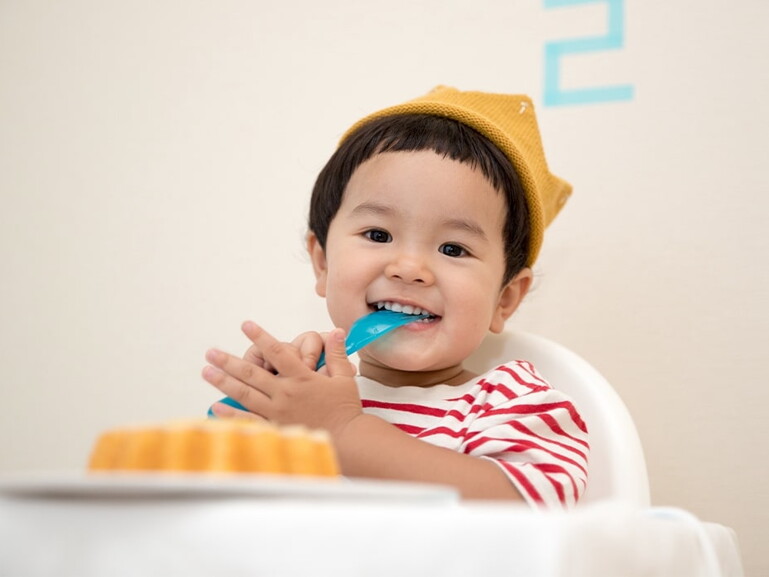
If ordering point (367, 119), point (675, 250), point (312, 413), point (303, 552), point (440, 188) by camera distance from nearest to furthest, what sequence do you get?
point (303, 552), point (312, 413), point (440, 188), point (367, 119), point (675, 250)

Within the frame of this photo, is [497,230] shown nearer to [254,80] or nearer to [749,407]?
[749,407]

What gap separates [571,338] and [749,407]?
0.24 metres

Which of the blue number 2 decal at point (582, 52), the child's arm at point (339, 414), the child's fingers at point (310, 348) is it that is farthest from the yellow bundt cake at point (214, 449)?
the blue number 2 decal at point (582, 52)

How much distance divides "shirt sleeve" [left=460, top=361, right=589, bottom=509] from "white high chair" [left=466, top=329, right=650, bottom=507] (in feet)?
0.09

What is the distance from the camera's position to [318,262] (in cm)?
105

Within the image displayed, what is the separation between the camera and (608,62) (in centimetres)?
118

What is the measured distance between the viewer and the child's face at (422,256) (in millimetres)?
885

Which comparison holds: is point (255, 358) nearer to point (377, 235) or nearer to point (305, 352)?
point (305, 352)

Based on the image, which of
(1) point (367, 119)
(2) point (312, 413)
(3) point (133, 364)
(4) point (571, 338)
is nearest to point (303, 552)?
(2) point (312, 413)

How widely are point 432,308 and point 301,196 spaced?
53 cm

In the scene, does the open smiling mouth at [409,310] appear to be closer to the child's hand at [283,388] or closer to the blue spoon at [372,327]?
the blue spoon at [372,327]

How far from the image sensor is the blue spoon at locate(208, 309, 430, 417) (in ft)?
2.88

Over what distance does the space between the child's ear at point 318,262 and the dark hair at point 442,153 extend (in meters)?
0.06

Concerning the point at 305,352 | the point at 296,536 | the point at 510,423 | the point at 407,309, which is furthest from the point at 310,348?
the point at 296,536
